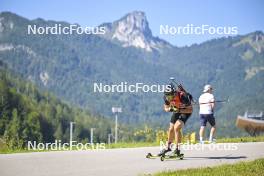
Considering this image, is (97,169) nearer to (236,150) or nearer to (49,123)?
(236,150)

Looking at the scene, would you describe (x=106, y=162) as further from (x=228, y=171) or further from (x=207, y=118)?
(x=207, y=118)

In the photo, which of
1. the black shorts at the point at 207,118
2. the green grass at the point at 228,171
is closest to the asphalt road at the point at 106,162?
the green grass at the point at 228,171

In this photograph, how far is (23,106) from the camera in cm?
17238

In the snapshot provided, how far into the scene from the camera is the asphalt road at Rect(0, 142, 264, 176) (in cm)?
1163

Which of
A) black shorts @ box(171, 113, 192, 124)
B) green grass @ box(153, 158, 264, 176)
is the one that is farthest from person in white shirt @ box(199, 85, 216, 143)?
green grass @ box(153, 158, 264, 176)

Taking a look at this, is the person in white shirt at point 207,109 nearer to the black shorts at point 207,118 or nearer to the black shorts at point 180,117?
the black shorts at point 207,118

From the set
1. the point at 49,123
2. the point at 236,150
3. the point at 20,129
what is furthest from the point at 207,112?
the point at 49,123

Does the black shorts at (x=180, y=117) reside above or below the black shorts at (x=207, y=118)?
below

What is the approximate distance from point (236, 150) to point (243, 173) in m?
6.08

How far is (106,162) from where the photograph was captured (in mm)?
13602

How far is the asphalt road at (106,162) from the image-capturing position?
38.2ft

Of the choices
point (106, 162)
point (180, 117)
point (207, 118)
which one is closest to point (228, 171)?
point (106, 162)

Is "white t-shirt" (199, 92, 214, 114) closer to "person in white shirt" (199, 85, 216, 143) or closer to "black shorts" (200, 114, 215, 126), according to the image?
"person in white shirt" (199, 85, 216, 143)

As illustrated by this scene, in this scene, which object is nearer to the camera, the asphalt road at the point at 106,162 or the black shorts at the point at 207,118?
the asphalt road at the point at 106,162
